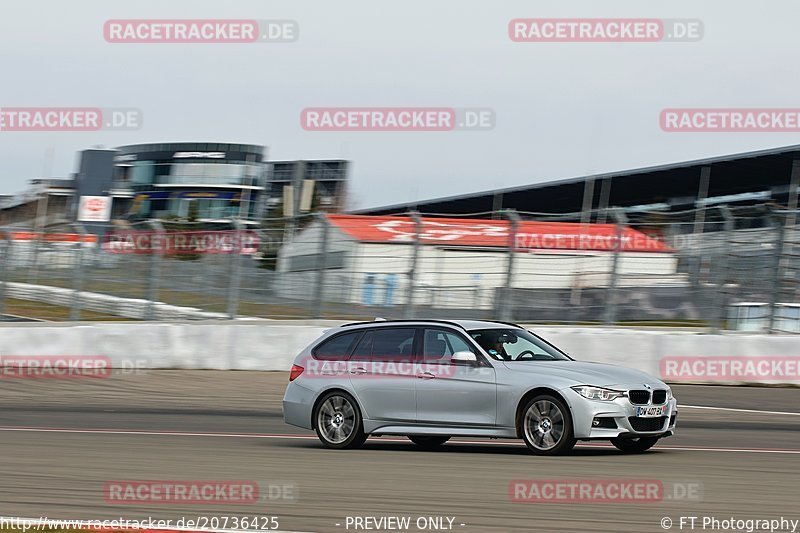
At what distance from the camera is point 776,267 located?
17672 millimetres

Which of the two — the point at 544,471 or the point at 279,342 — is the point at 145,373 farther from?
the point at 544,471

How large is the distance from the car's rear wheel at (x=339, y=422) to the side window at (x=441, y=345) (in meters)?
0.91

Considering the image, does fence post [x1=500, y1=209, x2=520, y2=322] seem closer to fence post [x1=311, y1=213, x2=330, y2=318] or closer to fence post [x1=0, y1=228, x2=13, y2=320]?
fence post [x1=311, y1=213, x2=330, y2=318]

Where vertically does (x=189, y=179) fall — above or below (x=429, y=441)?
above

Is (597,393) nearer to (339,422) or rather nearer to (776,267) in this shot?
(339,422)

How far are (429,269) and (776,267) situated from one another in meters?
5.71

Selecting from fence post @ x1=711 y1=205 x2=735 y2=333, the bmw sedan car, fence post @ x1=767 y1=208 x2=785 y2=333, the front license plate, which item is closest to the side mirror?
the bmw sedan car

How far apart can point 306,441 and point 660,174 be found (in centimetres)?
3403

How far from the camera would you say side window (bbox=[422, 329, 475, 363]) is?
36.8ft

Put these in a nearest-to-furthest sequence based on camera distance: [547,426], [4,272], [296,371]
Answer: [547,426] → [296,371] → [4,272]

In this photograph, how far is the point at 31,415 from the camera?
15438 millimetres

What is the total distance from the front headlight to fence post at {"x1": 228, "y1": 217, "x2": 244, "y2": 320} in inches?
451

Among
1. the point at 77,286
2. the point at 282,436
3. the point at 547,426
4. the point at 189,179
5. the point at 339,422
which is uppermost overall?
the point at 189,179

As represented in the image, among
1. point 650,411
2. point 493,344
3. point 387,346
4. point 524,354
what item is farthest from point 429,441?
point 650,411
